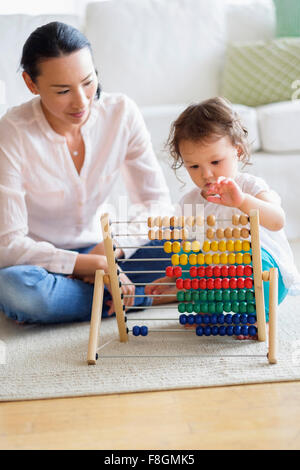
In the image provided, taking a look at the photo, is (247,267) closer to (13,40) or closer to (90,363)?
(90,363)

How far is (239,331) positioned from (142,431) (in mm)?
451

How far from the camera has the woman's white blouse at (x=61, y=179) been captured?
1649mm

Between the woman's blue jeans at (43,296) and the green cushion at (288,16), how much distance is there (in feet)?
6.18

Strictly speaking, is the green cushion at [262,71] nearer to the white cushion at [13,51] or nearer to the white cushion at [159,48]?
the white cushion at [159,48]

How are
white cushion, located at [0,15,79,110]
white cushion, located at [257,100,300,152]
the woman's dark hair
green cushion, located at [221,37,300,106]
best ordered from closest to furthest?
the woman's dark hair → white cushion, located at [0,15,79,110] → white cushion, located at [257,100,300,152] → green cushion, located at [221,37,300,106]

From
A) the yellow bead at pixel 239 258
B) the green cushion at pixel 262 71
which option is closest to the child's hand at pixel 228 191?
the yellow bead at pixel 239 258

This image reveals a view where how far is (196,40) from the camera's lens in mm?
2895

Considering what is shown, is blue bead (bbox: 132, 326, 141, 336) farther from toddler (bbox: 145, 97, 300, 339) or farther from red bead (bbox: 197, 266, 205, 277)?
toddler (bbox: 145, 97, 300, 339)

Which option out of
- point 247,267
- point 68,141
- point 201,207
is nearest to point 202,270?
point 247,267

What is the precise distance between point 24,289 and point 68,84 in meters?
0.59

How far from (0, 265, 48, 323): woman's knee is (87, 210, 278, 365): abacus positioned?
247 millimetres

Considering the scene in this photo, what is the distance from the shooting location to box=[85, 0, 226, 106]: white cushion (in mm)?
2869


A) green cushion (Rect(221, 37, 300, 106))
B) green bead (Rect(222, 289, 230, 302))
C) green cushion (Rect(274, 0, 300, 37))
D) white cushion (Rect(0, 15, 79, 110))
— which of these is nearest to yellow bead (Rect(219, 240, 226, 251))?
green bead (Rect(222, 289, 230, 302))

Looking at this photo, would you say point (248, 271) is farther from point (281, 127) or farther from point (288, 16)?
point (288, 16)
